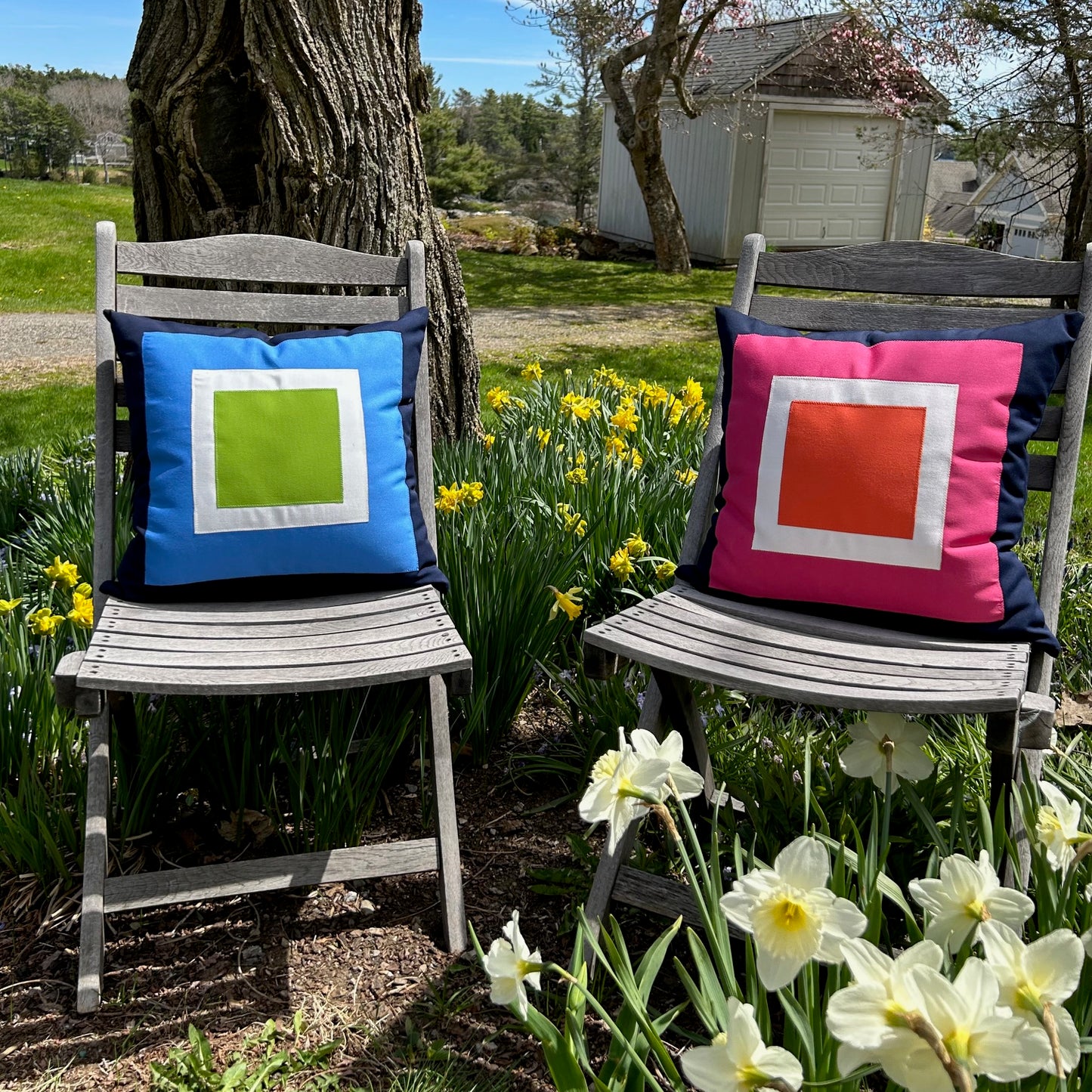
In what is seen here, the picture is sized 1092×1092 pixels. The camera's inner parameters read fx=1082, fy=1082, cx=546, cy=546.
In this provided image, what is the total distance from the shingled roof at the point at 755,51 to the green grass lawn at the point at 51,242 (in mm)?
8621

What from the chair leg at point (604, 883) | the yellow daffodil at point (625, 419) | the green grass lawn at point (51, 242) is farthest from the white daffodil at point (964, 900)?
the green grass lawn at point (51, 242)

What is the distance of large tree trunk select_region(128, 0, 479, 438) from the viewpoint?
2.93 meters

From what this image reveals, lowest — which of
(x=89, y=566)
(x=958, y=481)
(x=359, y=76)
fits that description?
(x=89, y=566)

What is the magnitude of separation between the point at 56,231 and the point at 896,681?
50.5ft

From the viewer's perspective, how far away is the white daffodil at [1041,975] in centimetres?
81

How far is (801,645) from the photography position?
6.14 ft

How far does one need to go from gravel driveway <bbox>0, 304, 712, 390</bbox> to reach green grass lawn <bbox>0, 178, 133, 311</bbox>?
62 centimetres

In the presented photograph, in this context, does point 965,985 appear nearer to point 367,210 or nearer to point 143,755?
point 143,755

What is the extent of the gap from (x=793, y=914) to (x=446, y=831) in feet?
4.02

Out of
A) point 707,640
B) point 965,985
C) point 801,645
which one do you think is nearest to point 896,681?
point 801,645

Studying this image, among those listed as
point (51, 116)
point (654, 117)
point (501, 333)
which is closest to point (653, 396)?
point (501, 333)

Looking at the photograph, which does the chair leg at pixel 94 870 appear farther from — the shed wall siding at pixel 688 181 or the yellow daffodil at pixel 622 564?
the shed wall siding at pixel 688 181

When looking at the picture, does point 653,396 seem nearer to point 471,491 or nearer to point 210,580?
point 471,491

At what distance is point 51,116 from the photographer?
31.7m
